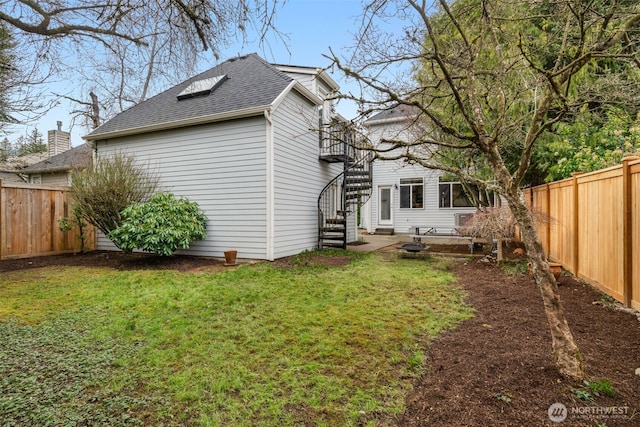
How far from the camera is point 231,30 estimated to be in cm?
383

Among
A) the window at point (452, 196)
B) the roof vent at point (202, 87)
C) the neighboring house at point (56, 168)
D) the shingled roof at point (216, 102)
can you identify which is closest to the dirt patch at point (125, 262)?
the shingled roof at point (216, 102)

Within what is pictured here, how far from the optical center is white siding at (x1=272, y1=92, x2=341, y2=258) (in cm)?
786

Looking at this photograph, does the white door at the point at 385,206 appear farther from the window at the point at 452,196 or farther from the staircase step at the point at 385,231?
the window at the point at 452,196

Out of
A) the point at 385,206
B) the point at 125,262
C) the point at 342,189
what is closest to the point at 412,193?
the point at 385,206

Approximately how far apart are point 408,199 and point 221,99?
30.7 ft

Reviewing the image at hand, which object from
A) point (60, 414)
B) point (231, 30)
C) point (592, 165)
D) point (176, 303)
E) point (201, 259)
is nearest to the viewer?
point (60, 414)

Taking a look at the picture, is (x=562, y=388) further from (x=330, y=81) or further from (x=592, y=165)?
(x=330, y=81)

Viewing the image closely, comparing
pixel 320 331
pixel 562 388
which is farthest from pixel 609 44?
pixel 320 331

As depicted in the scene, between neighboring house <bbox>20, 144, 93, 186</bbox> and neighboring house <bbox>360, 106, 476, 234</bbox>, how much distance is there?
14067 mm

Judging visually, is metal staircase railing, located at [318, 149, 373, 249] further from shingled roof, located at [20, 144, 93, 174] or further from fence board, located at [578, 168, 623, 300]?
shingled roof, located at [20, 144, 93, 174]

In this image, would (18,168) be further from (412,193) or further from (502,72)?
(502,72)

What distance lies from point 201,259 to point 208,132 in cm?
326

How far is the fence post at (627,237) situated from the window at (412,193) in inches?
415

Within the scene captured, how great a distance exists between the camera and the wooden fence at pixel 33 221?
26.5 feet
